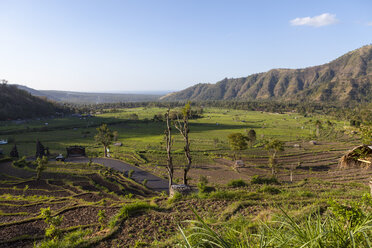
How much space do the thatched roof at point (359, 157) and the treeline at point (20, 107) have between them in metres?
176

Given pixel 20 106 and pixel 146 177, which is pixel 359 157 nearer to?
pixel 146 177

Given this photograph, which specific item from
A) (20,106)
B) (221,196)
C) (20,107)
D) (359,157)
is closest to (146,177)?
(221,196)

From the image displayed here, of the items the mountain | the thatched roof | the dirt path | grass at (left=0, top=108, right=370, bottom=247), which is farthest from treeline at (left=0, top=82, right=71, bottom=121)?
the thatched roof

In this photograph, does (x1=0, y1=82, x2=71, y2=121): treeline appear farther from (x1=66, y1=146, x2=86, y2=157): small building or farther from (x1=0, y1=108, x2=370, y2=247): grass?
(x1=66, y1=146, x2=86, y2=157): small building

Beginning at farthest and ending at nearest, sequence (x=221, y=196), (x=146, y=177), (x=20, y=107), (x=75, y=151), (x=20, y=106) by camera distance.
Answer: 1. (x=20, y=106)
2. (x=20, y=107)
3. (x=75, y=151)
4. (x=146, y=177)
5. (x=221, y=196)

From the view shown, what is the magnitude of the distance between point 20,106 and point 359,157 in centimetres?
19977

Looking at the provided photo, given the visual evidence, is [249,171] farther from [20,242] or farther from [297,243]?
[297,243]

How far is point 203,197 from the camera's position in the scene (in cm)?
1493

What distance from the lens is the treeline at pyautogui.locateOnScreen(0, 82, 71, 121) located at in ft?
479

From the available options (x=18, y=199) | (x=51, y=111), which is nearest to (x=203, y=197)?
(x=18, y=199)

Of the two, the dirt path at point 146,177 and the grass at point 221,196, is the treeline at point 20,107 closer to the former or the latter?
the grass at point 221,196

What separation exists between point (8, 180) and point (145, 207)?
85.4 ft

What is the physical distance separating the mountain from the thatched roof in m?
177

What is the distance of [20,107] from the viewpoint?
156 metres
